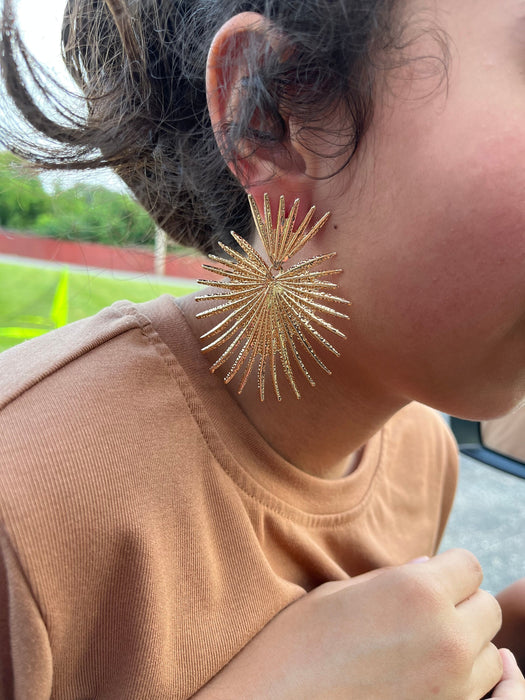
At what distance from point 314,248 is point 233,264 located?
0.10m

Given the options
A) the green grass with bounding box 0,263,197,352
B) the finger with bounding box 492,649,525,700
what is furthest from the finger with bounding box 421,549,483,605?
the green grass with bounding box 0,263,197,352

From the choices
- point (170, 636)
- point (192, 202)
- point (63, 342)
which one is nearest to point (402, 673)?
point (170, 636)

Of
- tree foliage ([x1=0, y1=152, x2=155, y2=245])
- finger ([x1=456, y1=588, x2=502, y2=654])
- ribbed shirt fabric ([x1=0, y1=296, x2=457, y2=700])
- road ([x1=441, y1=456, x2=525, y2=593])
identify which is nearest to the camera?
ribbed shirt fabric ([x1=0, y1=296, x2=457, y2=700])

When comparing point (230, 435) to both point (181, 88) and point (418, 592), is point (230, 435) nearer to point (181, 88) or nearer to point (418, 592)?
point (418, 592)

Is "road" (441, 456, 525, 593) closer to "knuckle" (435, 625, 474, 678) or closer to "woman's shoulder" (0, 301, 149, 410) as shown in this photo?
"knuckle" (435, 625, 474, 678)

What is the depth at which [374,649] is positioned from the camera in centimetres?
64

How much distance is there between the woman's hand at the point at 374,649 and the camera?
0.63 metres

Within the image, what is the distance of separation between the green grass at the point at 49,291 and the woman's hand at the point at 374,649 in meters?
0.60

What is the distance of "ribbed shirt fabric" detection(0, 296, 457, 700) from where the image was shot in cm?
60

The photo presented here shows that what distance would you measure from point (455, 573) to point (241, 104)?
2.02 ft

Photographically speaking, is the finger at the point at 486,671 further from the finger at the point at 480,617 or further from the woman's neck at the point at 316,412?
the woman's neck at the point at 316,412

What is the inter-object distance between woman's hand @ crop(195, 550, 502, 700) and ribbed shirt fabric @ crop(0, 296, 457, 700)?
4 centimetres

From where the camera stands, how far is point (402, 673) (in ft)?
2.11

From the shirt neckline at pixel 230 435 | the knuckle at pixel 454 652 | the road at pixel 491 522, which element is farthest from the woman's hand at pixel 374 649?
the road at pixel 491 522
